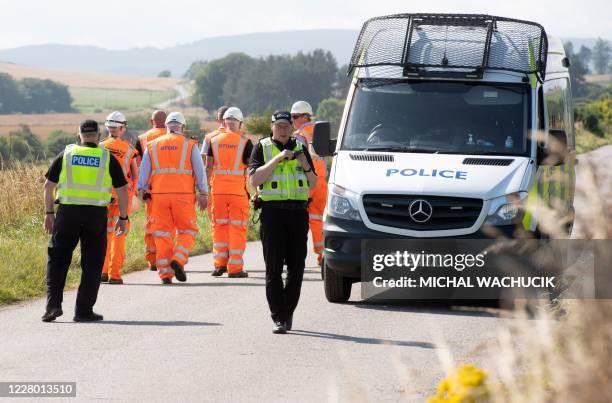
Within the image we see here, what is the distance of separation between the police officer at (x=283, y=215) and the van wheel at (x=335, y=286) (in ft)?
4.67

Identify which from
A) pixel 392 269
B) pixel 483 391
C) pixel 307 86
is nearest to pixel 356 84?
pixel 392 269

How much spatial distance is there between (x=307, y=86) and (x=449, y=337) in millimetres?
179081

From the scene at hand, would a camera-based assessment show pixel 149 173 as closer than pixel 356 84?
No

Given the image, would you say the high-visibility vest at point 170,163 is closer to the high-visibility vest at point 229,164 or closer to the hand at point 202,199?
the hand at point 202,199

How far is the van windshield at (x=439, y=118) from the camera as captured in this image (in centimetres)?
1157

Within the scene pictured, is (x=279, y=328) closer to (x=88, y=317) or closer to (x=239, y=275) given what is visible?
(x=88, y=317)

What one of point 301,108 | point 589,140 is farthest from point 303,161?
point 589,140

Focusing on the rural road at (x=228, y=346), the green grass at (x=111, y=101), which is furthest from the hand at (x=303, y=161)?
the green grass at (x=111, y=101)

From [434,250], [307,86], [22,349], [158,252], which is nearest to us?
[22,349]

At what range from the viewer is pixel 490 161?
11195mm

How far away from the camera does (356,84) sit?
40.0 ft

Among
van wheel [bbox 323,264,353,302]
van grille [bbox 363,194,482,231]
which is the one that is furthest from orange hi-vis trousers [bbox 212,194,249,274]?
van grille [bbox 363,194,482,231]

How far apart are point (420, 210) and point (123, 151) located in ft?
15.5

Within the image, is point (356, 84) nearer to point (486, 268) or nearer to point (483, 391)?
point (486, 268)
